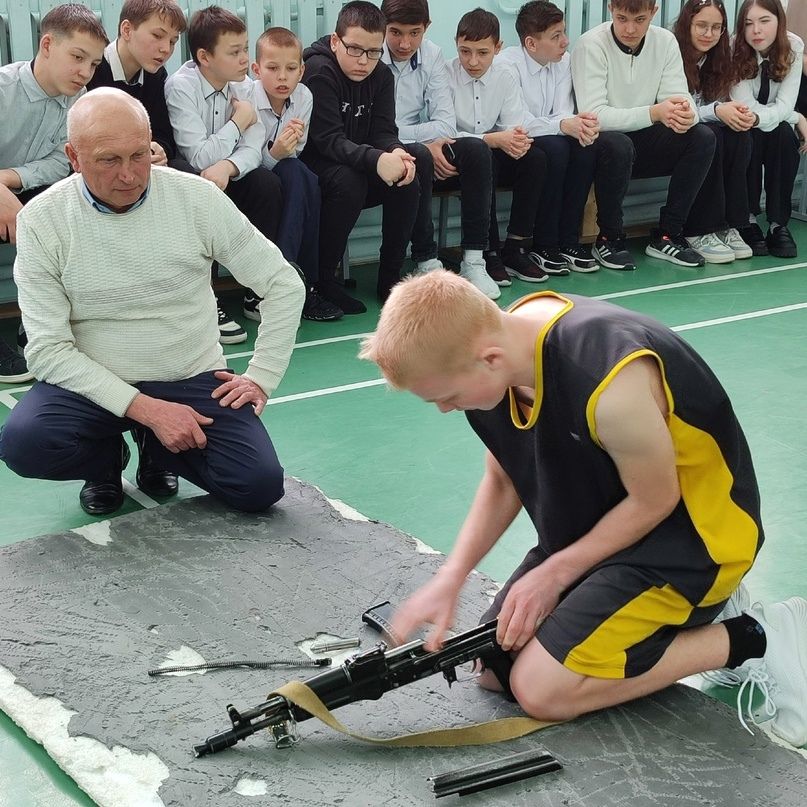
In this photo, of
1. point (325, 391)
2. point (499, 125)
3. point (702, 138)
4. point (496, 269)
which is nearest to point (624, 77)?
point (702, 138)

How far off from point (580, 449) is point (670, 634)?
45 centimetres

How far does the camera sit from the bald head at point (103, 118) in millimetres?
2867

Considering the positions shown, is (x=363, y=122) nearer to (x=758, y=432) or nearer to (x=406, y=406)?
(x=406, y=406)

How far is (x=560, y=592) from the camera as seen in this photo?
2258 millimetres

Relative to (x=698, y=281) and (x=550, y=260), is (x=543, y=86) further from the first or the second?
(x=698, y=281)

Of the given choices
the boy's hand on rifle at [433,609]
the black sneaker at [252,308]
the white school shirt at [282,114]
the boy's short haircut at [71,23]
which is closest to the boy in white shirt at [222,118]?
the white school shirt at [282,114]

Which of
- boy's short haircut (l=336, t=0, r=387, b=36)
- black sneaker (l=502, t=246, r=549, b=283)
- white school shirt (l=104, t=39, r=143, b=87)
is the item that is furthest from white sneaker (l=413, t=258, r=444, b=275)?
white school shirt (l=104, t=39, r=143, b=87)

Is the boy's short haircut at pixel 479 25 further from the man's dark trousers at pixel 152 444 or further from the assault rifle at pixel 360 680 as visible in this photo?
the assault rifle at pixel 360 680

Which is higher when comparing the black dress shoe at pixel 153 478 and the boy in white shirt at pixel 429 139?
the boy in white shirt at pixel 429 139

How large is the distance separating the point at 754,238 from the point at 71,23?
12.1ft

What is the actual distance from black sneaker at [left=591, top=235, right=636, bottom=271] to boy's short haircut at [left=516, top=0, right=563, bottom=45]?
3.45 ft

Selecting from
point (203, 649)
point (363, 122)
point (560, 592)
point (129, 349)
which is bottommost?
point (203, 649)

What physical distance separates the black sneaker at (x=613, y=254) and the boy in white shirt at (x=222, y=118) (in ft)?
5.91

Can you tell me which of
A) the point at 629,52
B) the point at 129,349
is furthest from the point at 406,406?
the point at 629,52
